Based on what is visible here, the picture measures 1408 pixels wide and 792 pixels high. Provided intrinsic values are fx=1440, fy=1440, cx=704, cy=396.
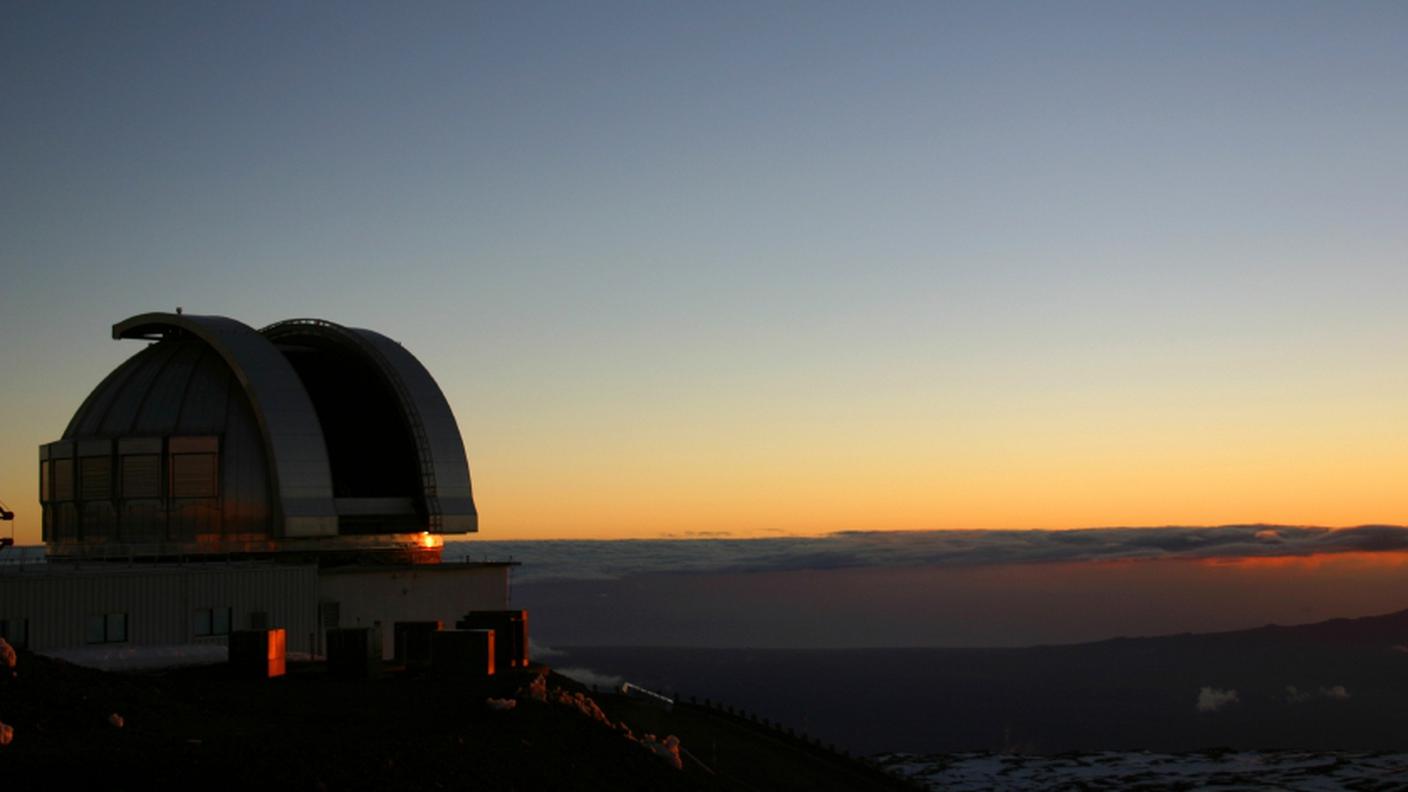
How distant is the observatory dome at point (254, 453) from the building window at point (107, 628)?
5.53 m

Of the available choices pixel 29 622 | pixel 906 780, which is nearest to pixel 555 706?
pixel 29 622

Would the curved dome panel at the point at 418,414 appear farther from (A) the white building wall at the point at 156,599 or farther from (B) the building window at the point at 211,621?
(B) the building window at the point at 211,621

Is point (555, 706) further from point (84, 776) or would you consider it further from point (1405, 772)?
point (1405, 772)

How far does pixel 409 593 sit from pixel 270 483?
4566 millimetres

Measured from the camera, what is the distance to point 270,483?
36656 mm

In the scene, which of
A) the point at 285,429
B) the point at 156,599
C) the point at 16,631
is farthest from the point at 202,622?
the point at 285,429

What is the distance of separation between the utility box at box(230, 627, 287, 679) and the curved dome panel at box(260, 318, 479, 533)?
10.8 metres

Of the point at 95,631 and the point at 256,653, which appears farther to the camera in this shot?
the point at 95,631

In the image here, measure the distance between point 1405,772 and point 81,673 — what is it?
8172cm

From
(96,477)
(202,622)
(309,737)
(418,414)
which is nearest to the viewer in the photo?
(309,737)

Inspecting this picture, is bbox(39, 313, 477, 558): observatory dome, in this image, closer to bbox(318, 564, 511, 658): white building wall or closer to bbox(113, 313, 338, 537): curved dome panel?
bbox(113, 313, 338, 537): curved dome panel

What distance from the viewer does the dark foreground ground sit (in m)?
16.3

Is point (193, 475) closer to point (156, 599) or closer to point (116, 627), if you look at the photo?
point (156, 599)

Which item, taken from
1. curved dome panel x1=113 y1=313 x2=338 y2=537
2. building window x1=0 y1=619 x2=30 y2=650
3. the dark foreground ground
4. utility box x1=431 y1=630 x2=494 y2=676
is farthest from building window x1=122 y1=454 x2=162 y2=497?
utility box x1=431 y1=630 x2=494 y2=676
